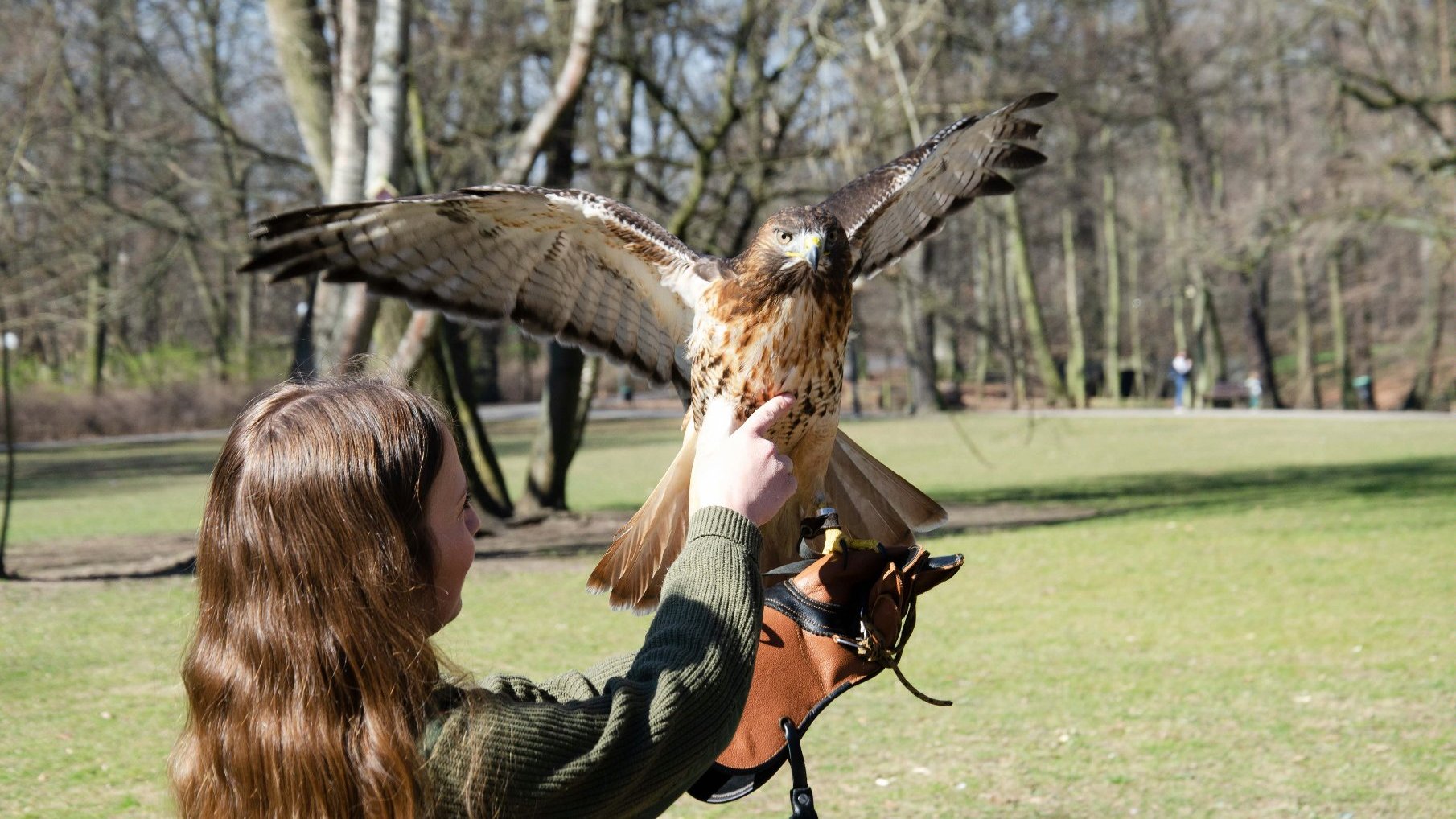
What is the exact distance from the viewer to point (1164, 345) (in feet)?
170

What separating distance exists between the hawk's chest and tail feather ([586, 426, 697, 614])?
0.27 metres

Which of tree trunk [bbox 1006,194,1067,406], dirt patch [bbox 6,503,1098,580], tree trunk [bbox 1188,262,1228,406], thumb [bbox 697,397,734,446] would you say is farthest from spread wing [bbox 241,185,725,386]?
tree trunk [bbox 1188,262,1228,406]

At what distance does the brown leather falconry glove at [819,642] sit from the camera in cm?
239

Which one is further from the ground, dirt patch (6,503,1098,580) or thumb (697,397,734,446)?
thumb (697,397,734,446)

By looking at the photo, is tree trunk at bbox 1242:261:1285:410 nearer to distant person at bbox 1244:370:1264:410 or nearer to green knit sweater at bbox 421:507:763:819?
distant person at bbox 1244:370:1264:410

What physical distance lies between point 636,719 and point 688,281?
10.1ft

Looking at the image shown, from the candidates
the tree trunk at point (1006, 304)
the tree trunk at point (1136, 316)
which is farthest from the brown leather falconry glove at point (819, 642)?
the tree trunk at point (1136, 316)

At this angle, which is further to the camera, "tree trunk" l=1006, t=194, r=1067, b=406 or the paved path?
"tree trunk" l=1006, t=194, r=1067, b=406

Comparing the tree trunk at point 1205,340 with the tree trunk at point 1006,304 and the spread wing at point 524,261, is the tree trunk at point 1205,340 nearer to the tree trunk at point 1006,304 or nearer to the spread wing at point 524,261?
the tree trunk at point 1006,304

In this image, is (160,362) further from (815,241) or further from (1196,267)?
(815,241)

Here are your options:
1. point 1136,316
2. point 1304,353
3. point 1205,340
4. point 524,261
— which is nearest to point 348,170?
point 524,261

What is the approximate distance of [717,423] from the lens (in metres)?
2.94

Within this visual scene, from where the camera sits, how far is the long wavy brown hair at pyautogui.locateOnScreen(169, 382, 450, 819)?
1567 mm

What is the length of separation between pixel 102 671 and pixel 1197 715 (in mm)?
6025
